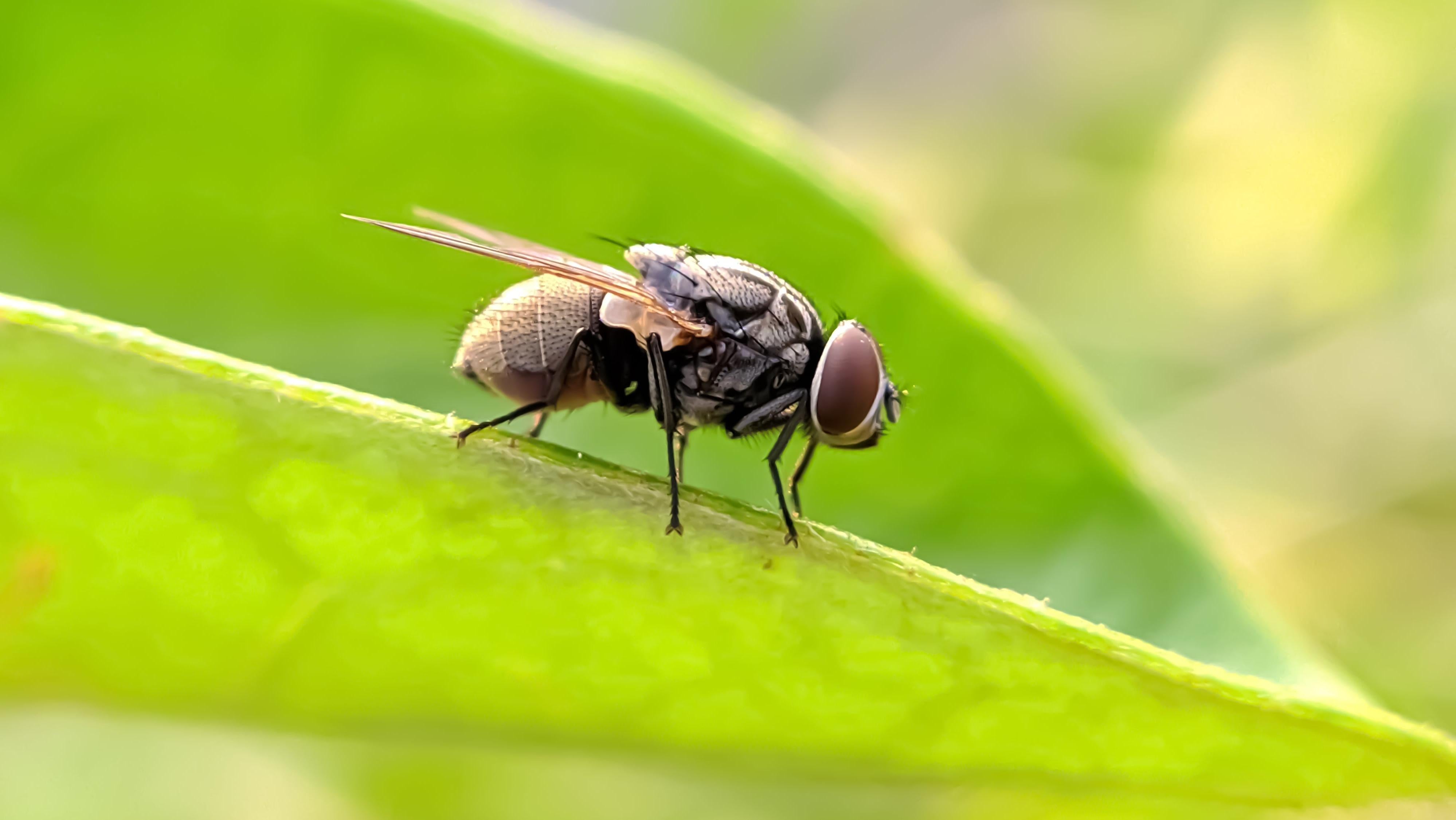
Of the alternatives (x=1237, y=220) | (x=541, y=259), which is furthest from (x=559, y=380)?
(x=1237, y=220)

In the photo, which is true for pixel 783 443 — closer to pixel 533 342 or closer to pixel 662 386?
pixel 662 386

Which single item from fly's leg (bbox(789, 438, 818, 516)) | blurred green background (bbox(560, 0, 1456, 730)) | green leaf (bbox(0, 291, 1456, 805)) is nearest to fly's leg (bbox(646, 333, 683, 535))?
fly's leg (bbox(789, 438, 818, 516))

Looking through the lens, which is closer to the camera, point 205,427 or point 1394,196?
point 205,427

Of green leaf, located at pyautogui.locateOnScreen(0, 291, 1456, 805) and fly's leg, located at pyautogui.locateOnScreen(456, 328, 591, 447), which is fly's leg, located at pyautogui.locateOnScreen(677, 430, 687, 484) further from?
green leaf, located at pyautogui.locateOnScreen(0, 291, 1456, 805)

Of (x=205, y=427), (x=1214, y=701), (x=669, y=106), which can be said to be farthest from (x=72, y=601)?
(x=1214, y=701)

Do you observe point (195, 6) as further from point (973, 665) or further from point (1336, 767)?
point (1336, 767)
